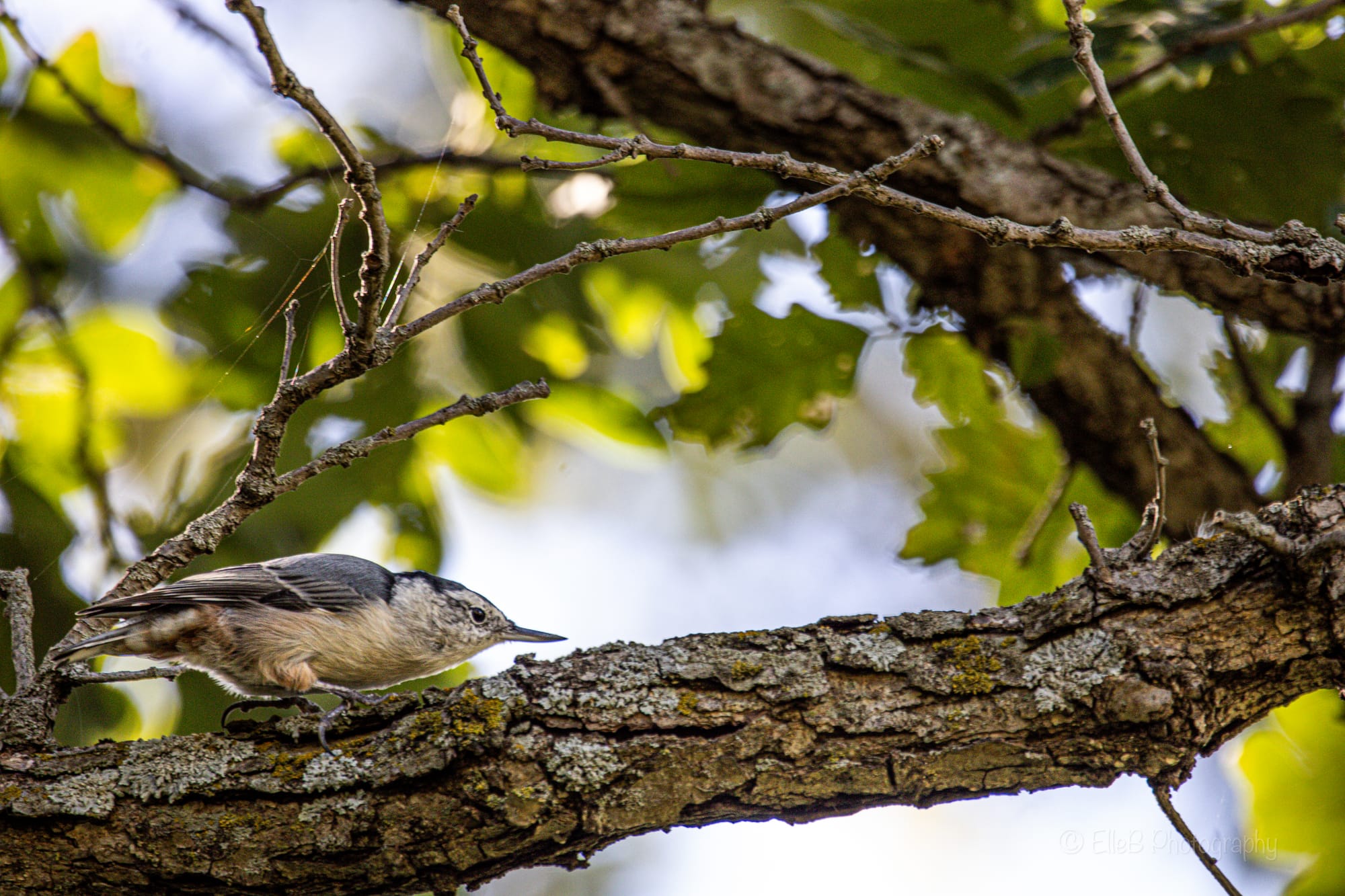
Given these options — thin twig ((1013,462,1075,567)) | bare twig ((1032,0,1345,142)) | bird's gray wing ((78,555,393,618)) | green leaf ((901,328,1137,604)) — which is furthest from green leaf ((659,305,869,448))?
bird's gray wing ((78,555,393,618))

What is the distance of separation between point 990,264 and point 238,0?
2.32 metres

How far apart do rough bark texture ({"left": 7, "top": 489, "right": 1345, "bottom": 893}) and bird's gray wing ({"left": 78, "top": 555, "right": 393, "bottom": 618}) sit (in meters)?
0.41

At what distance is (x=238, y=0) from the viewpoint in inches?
47.6

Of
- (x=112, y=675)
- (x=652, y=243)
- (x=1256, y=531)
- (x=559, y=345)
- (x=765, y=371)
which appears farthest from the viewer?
(x=559, y=345)

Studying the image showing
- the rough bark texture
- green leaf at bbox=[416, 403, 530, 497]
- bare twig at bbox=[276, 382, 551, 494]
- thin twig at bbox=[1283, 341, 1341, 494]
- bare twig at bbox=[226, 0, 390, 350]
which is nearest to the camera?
bare twig at bbox=[226, 0, 390, 350]

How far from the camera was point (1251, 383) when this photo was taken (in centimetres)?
304

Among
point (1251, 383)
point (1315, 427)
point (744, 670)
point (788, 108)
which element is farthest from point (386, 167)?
point (1315, 427)

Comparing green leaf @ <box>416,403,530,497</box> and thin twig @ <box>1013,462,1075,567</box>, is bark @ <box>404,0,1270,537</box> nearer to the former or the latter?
thin twig @ <box>1013,462,1075,567</box>

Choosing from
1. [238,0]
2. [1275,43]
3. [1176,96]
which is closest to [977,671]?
[238,0]

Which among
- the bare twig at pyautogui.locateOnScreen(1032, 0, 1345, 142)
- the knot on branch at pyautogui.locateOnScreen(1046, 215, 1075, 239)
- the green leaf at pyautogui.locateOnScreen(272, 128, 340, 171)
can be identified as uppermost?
the green leaf at pyautogui.locateOnScreen(272, 128, 340, 171)

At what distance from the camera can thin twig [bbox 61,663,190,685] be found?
1.82 m

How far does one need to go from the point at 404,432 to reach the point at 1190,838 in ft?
4.30

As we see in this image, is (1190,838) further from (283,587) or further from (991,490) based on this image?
(991,490)

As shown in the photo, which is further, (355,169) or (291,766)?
(291,766)
